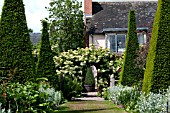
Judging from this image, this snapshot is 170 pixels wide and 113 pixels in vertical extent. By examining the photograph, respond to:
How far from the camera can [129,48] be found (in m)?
27.2

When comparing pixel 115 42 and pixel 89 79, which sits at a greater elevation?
pixel 115 42

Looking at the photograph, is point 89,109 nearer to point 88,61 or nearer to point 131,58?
point 131,58

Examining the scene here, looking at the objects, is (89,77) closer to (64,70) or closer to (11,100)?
(64,70)

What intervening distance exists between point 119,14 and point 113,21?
162 centimetres

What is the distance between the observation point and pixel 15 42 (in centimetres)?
1642

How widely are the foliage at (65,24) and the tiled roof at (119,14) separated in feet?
6.57

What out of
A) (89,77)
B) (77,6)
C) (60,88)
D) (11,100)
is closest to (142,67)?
(60,88)

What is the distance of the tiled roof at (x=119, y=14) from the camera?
149 feet

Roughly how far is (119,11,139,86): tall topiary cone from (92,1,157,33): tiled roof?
16626 millimetres

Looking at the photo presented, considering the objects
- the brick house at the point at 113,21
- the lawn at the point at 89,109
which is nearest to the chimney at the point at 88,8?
the brick house at the point at 113,21

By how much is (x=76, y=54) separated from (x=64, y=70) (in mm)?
1865

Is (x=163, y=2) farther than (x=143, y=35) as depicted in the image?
No

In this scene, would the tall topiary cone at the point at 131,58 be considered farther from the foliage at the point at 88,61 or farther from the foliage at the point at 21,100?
the foliage at the point at 21,100

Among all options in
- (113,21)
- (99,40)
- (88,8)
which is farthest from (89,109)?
(88,8)
